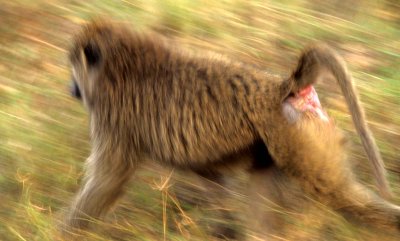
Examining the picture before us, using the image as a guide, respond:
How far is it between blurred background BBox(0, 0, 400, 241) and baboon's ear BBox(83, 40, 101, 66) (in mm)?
652

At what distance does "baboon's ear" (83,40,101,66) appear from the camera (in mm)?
3654

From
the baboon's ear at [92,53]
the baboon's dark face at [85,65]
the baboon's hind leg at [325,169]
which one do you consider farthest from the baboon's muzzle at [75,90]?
the baboon's hind leg at [325,169]

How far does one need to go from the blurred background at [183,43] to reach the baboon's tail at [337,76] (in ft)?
1.45

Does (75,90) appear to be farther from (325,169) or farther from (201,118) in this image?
(325,169)

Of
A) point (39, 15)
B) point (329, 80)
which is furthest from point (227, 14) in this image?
point (39, 15)

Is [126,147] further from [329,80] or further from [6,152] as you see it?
[329,80]

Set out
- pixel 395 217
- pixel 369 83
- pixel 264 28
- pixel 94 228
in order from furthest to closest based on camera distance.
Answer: pixel 264 28 → pixel 369 83 → pixel 94 228 → pixel 395 217

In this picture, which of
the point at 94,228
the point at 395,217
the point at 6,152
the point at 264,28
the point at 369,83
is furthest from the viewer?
the point at 264,28

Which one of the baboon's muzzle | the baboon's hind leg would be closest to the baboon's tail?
the baboon's hind leg

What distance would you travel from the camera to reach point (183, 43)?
4.94 meters

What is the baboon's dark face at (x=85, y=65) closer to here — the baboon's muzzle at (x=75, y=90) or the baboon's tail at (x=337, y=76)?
the baboon's muzzle at (x=75, y=90)

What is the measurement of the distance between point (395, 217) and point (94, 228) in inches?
52.4

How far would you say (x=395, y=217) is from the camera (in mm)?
3516

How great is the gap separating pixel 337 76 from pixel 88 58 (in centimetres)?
112
